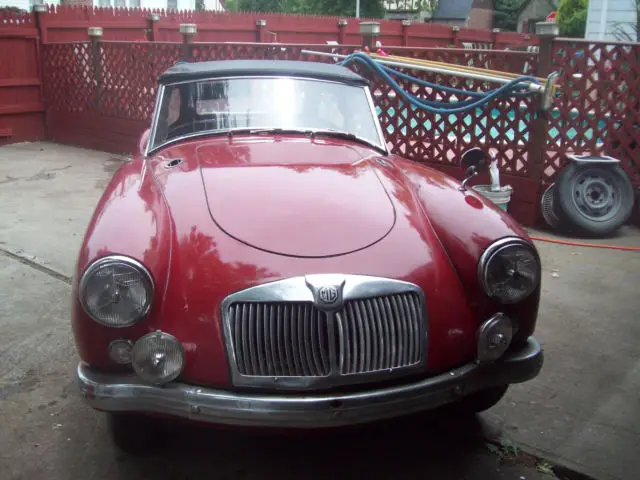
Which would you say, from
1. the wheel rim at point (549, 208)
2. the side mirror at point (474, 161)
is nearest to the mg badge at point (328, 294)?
the side mirror at point (474, 161)

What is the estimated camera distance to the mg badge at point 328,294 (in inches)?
97.6

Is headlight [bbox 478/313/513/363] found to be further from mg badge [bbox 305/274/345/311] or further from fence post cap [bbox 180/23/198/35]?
fence post cap [bbox 180/23/198/35]

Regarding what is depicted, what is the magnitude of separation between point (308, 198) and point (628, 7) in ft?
49.7

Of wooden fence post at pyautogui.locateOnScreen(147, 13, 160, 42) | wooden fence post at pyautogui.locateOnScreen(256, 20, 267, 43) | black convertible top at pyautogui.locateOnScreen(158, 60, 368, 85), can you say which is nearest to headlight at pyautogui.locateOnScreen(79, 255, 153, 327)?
black convertible top at pyautogui.locateOnScreen(158, 60, 368, 85)

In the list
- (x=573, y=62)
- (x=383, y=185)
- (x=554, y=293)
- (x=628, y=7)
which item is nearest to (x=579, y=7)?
(x=628, y=7)

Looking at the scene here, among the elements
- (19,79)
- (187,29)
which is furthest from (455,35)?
(19,79)

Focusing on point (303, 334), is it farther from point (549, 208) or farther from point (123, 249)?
point (549, 208)

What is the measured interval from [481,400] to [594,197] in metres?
3.85

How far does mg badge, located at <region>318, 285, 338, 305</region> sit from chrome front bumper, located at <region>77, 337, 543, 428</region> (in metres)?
0.34

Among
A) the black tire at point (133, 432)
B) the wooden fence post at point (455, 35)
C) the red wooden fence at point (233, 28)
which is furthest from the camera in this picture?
the wooden fence post at point (455, 35)

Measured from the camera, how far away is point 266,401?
2.42m

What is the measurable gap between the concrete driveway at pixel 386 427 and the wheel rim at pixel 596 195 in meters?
1.42

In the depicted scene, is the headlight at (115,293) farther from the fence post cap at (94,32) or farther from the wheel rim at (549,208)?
the fence post cap at (94,32)

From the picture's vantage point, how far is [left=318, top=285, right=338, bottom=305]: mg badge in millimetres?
2479
